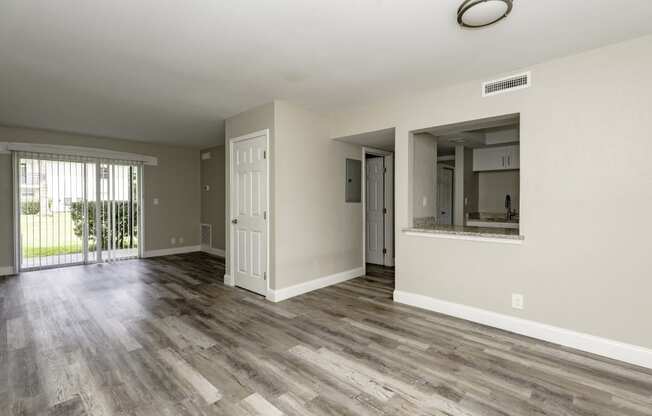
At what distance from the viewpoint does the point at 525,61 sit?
2.79 m

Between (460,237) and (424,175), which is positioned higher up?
(424,175)

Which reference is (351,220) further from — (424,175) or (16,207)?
(16,207)

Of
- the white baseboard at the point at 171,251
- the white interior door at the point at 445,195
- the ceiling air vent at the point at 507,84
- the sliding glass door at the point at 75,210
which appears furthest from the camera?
the white baseboard at the point at 171,251

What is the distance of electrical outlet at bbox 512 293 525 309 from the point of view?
2.96 m

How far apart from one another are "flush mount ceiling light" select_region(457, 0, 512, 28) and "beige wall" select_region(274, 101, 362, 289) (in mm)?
2400

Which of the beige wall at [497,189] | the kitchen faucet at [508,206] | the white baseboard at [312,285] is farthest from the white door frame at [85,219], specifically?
the kitchen faucet at [508,206]

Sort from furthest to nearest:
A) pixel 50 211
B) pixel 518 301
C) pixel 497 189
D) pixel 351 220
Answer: pixel 497 189 → pixel 50 211 → pixel 351 220 → pixel 518 301

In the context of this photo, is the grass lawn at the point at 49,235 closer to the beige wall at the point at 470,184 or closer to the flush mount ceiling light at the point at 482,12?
the flush mount ceiling light at the point at 482,12

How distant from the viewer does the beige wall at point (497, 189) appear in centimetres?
606

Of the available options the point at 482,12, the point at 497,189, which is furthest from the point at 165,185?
the point at 497,189

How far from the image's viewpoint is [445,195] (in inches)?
264

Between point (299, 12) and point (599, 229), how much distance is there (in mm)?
2889

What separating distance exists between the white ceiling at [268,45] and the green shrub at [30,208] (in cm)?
229

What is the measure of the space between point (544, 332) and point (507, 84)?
232 centimetres
